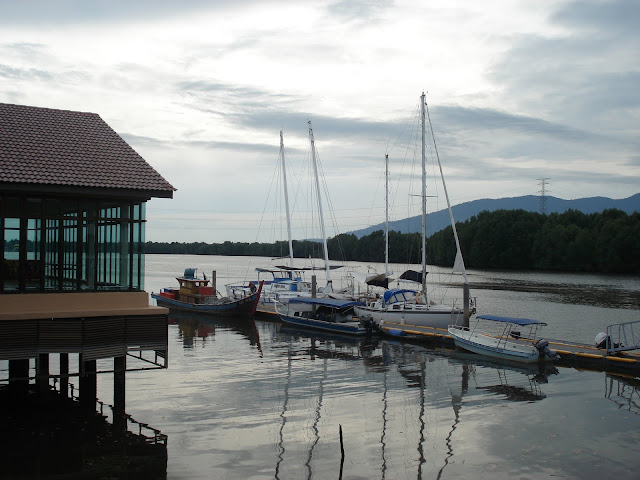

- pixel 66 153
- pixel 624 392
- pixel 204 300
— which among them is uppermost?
pixel 66 153

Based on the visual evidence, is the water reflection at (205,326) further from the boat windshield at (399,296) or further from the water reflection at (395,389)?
the boat windshield at (399,296)

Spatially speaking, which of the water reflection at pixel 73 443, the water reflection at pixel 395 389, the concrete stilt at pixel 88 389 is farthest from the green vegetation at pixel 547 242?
the water reflection at pixel 73 443

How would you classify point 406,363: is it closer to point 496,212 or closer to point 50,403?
point 50,403

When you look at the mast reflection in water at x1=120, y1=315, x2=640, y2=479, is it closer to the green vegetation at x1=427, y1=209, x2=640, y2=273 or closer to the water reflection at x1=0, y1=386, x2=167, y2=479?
the water reflection at x1=0, y1=386, x2=167, y2=479

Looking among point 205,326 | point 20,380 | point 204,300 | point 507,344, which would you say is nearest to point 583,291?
point 204,300

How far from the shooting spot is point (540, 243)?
150 meters

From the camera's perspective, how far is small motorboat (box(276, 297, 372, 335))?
44344 mm

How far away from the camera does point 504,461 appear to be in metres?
18.2

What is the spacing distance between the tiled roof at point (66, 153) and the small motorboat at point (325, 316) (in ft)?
83.4

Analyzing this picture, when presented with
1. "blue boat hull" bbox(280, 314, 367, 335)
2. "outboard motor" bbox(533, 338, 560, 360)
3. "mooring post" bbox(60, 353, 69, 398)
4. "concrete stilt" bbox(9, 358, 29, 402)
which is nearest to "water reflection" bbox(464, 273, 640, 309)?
"blue boat hull" bbox(280, 314, 367, 335)

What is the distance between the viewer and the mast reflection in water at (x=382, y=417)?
699 inches

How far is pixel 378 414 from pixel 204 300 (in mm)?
37976

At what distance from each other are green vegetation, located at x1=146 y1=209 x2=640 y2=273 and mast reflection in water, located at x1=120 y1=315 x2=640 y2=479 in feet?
328

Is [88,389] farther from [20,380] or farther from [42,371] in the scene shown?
[42,371]
